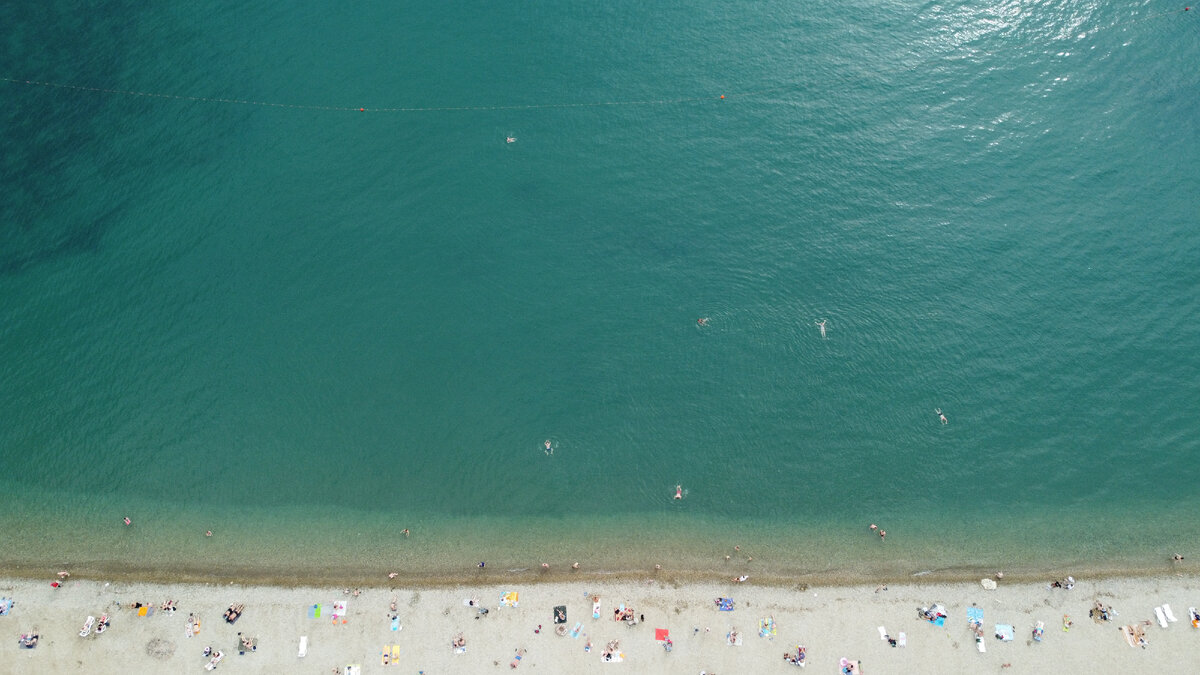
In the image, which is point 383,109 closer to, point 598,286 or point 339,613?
point 598,286

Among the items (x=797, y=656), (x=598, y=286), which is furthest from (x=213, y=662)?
(x=797, y=656)

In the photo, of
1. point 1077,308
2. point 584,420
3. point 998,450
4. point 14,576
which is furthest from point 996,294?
point 14,576

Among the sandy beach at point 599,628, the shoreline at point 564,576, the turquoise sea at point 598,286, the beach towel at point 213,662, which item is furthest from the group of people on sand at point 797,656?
the beach towel at point 213,662

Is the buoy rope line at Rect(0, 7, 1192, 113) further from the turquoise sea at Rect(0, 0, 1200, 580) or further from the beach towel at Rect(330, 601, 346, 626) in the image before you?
the beach towel at Rect(330, 601, 346, 626)

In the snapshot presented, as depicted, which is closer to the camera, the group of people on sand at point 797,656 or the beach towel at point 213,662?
the beach towel at point 213,662

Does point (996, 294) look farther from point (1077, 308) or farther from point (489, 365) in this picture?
point (489, 365)

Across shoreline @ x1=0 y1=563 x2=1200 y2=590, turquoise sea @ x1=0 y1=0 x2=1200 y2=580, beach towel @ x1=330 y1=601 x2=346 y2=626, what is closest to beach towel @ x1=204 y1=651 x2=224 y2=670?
shoreline @ x1=0 y1=563 x2=1200 y2=590

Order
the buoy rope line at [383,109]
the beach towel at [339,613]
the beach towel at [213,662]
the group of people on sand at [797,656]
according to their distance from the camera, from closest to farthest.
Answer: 1. the beach towel at [213,662]
2. the group of people on sand at [797,656]
3. the beach towel at [339,613]
4. the buoy rope line at [383,109]

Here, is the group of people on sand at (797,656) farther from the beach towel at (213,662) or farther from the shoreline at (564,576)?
the beach towel at (213,662)
